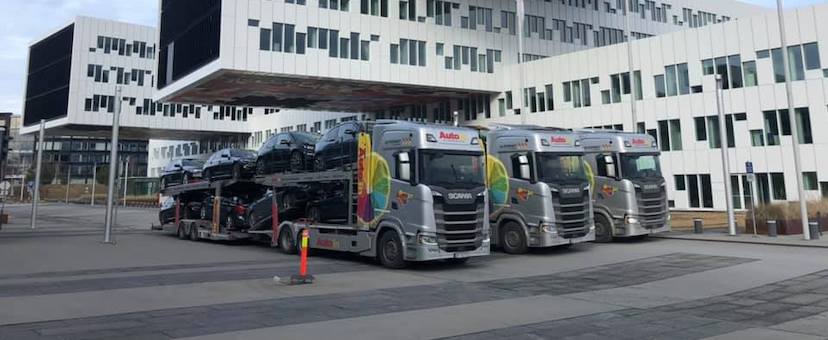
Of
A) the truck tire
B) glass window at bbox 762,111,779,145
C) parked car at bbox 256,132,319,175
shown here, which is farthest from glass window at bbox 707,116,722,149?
the truck tire

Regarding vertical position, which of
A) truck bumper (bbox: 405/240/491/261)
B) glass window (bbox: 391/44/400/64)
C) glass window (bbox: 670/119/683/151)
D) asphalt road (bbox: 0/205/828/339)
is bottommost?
asphalt road (bbox: 0/205/828/339)

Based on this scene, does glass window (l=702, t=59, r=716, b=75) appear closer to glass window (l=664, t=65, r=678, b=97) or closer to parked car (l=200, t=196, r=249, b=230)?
glass window (l=664, t=65, r=678, b=97)

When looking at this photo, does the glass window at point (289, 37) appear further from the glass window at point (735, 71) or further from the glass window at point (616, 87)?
the glass window at point (735, 71)

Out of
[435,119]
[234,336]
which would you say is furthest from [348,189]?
[435,119]

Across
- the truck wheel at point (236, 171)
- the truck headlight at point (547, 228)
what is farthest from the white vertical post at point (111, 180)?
the truck headlight at point (547, 228)

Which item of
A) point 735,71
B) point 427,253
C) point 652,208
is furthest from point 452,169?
point 735,71

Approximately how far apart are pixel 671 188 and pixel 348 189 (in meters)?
29.8

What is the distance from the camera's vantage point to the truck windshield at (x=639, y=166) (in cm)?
1884

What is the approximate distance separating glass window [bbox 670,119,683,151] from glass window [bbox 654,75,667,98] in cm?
195

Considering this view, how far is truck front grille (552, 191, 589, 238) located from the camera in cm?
1581

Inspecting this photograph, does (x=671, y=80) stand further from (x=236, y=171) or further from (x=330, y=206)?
(x=330, y=206)

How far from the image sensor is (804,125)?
102 feet

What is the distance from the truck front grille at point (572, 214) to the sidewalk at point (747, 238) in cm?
613

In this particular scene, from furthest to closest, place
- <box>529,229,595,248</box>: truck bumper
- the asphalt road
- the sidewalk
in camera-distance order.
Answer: the sidewalk, <box>529,229,595,248</box>: truck bumper, the asphalt road
